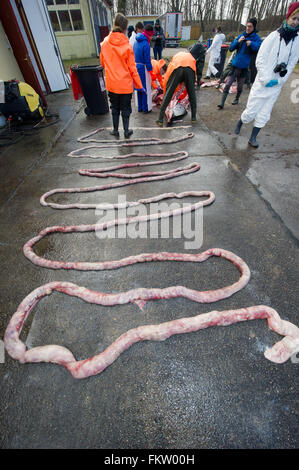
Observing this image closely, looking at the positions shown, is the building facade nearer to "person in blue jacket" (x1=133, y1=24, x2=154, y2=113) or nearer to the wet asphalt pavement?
"person in blue jacket" (x1=133, y1=24, x2=154, y2=113)

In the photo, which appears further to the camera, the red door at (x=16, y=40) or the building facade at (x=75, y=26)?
the building facade at (x=75, y=26)

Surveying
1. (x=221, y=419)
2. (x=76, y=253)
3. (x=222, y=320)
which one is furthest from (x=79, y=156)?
(x=221, y=419)

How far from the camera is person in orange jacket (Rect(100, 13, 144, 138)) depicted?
A: 161 inches

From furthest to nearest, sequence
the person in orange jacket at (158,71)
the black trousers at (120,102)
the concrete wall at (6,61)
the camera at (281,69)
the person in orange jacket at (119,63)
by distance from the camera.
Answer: the person in orange jacket at (158,71), the concrete wall at (6,61), the black trousers at (120,102), the person in orange jacket at (119,63), the camera at (281,69)

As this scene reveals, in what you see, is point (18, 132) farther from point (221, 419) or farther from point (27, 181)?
point (221, 419)

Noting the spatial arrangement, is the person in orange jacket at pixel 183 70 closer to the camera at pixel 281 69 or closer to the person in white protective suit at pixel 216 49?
the camera at pixel 281 69

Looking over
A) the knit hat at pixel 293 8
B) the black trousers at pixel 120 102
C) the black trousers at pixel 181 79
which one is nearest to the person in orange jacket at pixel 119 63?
the black trousers at pixel 120 102

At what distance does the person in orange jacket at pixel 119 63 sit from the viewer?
161 inches

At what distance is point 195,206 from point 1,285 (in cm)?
260

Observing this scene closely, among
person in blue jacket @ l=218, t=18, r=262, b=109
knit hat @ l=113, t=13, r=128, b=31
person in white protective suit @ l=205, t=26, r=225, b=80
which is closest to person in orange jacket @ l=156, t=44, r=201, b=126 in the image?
person in blue jacket @ l=218, t=18, r=262, b=109

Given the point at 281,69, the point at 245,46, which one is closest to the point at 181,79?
the point at 245,46

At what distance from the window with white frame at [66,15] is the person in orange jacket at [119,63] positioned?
64.3 feet

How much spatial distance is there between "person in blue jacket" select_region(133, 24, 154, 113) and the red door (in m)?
3.44

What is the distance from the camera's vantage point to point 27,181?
12.8 feet
